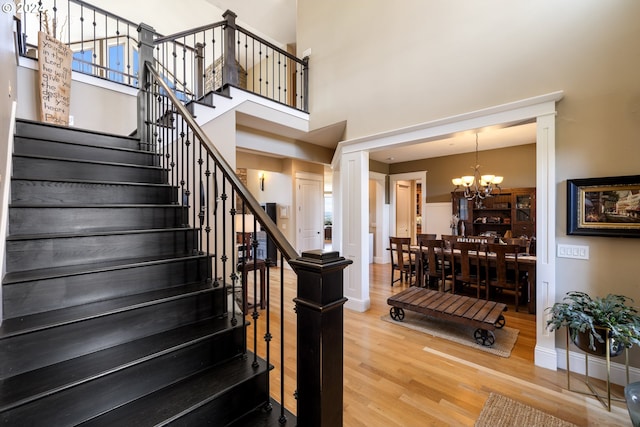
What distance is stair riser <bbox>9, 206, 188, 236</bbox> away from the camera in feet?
5.32

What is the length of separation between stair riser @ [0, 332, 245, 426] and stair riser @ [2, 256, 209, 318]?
52cm

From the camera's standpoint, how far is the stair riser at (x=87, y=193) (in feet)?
5.75

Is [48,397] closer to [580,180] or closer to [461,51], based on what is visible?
[580,180]

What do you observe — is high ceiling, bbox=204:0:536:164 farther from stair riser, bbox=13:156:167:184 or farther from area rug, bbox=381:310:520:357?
area rug, bbox=381:310:520:357

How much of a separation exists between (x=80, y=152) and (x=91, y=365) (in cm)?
193

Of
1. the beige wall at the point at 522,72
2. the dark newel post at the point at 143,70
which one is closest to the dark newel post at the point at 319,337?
the beige wall at the point at 522,72

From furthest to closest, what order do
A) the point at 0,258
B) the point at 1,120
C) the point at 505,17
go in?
the point at 505,17 < the point at 1,120 < the point at 0,258

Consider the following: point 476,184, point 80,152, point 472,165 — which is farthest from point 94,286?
point 472,165

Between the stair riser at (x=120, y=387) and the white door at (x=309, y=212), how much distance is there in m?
5.09

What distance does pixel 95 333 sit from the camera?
1.33 m

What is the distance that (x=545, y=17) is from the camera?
8.00 feet

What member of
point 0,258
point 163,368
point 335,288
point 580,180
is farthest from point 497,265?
point 0,258

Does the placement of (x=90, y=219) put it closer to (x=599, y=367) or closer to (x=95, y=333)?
(x=95, y=333)

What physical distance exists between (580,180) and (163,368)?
3212mm
